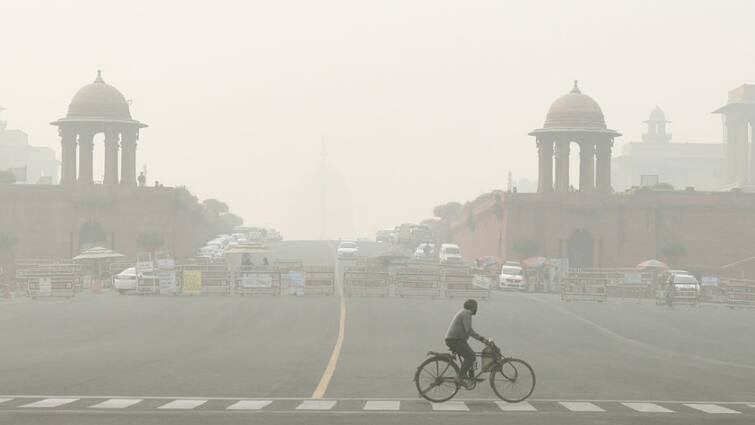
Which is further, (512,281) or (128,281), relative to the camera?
(512,281)

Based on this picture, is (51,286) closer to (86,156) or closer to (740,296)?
(740,296)

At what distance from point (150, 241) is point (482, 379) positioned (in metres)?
84.1

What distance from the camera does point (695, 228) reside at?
101000 mm

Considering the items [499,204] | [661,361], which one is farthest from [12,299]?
[499,204]

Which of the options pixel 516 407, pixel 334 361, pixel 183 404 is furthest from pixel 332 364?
pixel 516 407

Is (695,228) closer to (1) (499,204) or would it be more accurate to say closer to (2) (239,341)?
(1) (499,204)

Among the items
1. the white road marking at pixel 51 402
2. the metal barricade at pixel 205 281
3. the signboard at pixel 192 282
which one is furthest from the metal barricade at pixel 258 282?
the white road marking at pixel 51 402

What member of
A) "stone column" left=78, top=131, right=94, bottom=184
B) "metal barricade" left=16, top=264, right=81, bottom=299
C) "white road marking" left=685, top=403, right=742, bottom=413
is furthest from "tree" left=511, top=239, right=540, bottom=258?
"white road marking" left=685, top=403, right=742, bottom=413

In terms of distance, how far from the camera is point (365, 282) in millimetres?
64812

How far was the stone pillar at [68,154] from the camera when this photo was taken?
104 m

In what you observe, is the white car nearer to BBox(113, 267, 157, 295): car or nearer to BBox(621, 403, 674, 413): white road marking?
BBox(113, 267, 157, 295): car

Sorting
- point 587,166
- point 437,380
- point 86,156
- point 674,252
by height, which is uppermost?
point 86,156

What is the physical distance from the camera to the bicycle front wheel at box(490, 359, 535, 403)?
21.2 m

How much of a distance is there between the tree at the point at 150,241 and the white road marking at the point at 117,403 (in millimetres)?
82293
